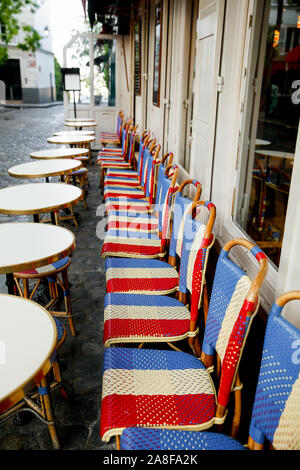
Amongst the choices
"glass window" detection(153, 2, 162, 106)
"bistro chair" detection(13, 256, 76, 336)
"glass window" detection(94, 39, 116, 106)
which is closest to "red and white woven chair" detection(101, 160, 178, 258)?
"bistro chair" detection(13, 256, 76, 336)

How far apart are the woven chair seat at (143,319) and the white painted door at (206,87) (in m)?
1.06

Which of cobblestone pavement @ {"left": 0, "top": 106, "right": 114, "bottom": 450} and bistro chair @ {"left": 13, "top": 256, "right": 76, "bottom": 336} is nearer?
cobblestone pavement @ {"left": 0, "top": 106, "right": 114, "bottom": 450}

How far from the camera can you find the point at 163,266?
A: 8.53ft

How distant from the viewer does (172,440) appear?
129cm

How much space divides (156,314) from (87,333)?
95 centimetres

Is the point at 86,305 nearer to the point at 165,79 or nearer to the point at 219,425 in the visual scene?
the point at 219,425

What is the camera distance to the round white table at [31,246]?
183 cm

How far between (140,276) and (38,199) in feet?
3.23

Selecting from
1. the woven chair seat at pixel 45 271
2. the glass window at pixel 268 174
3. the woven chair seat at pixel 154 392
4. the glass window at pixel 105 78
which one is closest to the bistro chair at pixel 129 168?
the glass window at pixel 268 174

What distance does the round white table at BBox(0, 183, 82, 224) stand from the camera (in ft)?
8.49

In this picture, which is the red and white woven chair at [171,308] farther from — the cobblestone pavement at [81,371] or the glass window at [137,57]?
the glass window at [137,57]

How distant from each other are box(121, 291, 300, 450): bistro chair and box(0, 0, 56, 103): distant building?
94.7ft

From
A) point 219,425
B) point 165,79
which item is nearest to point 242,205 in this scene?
point 219,425

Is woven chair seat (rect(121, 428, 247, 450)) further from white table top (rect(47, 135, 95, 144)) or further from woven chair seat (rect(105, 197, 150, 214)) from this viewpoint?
white table top (rect(47, 135, 95, 144))
